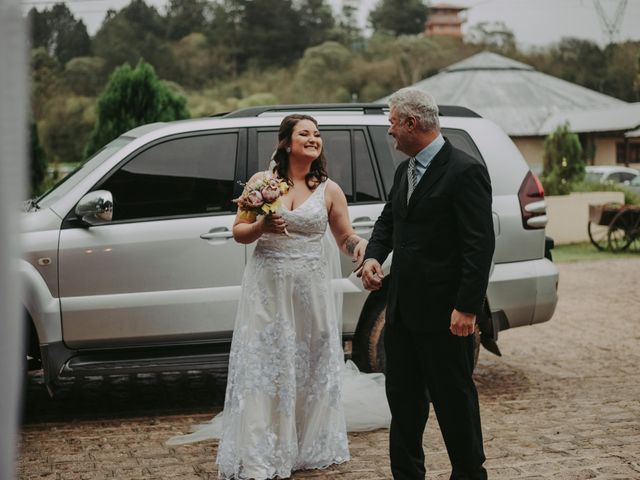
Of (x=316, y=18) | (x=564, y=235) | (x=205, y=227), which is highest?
(x=316, y=18)

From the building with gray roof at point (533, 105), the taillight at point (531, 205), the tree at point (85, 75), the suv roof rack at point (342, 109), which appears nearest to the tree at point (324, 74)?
the tree at point (85, 75)

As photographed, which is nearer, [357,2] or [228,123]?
[228,123]

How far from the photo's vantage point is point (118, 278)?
20.3 feet

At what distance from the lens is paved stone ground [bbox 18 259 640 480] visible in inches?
207

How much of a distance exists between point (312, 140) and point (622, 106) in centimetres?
3424

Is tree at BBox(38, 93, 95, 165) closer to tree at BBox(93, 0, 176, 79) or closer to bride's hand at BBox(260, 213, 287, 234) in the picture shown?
tree at BBox(93, 0, 176, 79)

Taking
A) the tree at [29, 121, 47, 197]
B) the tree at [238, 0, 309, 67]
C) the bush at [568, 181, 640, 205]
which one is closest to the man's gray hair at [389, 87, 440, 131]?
the tree at [29, 121, 47, 197]

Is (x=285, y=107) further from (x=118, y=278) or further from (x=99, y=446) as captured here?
(x=99, y=446)

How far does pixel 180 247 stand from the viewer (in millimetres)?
6266

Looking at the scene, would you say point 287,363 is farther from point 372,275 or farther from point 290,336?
point 372,275

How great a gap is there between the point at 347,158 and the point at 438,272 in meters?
2.64

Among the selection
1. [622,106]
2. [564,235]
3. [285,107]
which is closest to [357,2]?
[622,106]

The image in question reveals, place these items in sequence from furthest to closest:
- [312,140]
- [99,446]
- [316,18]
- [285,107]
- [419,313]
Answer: [316,18] → [285,107] → [99,446] → [312,140] → [419,313]

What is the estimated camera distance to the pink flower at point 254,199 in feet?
16.2
